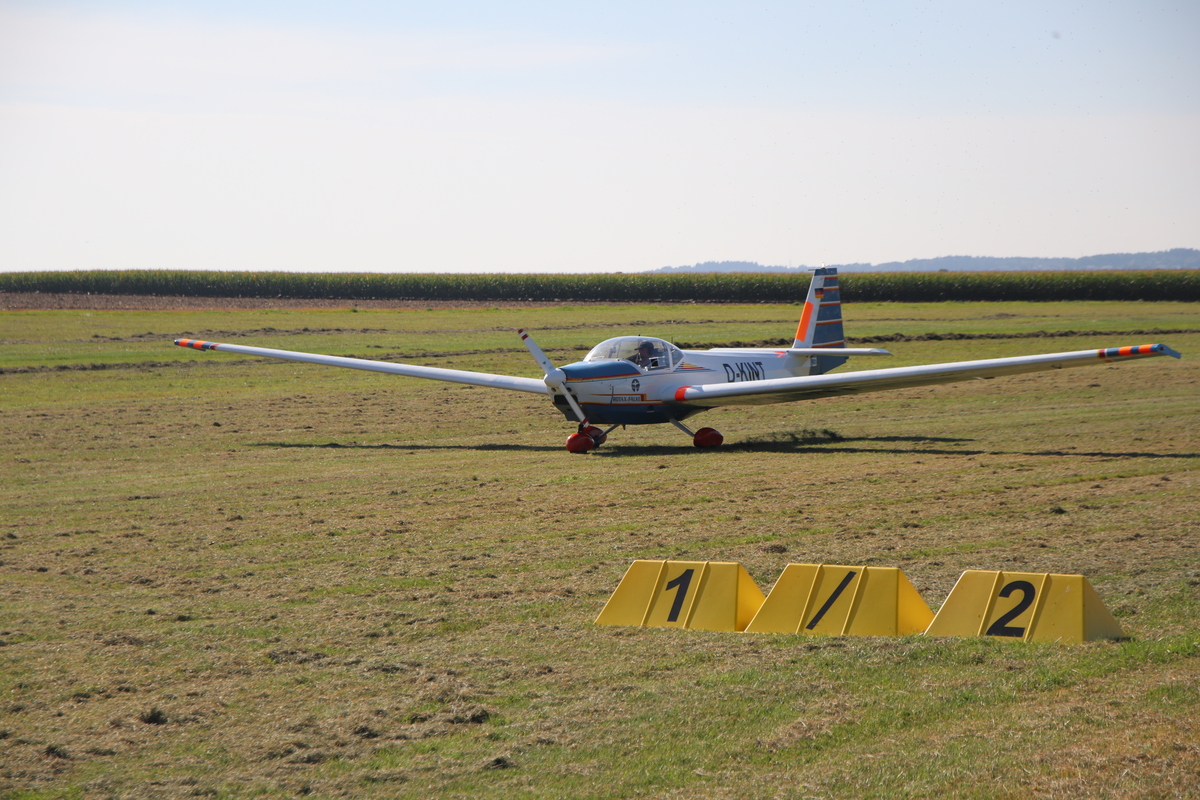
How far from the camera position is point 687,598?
742 centimetres

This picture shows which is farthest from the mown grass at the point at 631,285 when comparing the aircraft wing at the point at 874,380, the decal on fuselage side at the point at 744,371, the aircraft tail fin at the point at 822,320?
the aircraft wing at the point at 874,380

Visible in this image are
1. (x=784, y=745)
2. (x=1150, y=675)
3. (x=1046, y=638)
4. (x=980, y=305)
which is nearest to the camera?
(x=784, y=745)

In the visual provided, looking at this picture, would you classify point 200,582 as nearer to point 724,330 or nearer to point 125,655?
point 125,655

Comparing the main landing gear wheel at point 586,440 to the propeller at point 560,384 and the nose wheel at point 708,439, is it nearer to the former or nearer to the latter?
the propeller at point 560,384

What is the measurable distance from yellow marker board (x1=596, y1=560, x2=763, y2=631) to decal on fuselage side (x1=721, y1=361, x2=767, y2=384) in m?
11.9

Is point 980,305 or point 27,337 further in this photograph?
point 980,305

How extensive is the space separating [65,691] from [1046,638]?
6.05 metres

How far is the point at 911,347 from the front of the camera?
112 feet

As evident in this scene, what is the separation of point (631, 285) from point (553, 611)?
246ft

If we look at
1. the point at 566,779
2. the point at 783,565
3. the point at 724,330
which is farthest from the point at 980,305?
the point at 566,779

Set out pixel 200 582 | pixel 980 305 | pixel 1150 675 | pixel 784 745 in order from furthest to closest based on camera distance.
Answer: pixel 980 305 → pixel 200 582 → pixel 1150 675 → pixel 784 745

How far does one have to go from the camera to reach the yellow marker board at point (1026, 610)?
6.53 meters

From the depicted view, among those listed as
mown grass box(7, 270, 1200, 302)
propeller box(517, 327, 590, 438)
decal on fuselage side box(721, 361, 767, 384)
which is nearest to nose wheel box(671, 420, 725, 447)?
propeller box(517, 327, 590, 438)

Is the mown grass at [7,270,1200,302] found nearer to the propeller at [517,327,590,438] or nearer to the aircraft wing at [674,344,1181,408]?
the aircraft wing at [674,344,1181,408]
